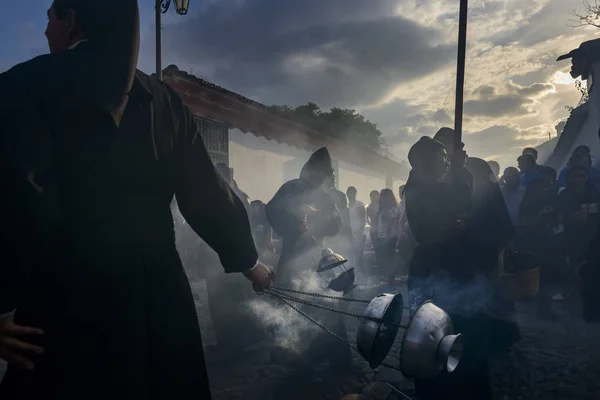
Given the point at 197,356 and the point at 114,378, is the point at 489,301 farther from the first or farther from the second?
the point at 114,378

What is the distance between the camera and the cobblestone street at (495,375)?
373 cm

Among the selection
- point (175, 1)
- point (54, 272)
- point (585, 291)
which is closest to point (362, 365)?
point (585, 291)

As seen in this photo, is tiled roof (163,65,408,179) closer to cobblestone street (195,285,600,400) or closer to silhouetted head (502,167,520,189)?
silhouetted head (502,167,520,189)

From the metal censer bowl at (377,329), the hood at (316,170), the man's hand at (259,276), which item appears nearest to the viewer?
the man's hand at (259,276)

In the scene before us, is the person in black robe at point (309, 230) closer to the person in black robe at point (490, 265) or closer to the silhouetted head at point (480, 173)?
the person in black robe at point (490, 265)

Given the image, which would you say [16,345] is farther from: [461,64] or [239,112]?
[239,112]

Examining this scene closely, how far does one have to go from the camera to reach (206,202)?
79.7 inches

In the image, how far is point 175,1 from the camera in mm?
8266

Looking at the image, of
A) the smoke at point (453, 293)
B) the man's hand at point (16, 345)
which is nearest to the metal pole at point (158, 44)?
the smoke at point (453, 293)

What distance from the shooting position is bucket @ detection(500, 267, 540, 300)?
13.9 feet

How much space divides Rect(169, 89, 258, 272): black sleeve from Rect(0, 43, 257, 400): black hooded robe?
11cm

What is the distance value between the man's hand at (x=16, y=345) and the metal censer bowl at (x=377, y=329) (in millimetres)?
2080

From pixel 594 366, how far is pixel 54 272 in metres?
4.86

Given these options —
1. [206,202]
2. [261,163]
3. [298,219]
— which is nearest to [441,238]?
[298,219]
